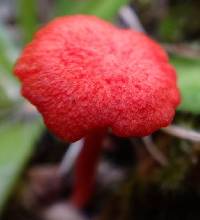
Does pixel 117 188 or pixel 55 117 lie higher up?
pixel 55 117

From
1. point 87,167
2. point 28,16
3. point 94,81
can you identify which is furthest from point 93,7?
point 94,81

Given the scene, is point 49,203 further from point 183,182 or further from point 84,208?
point 183,182

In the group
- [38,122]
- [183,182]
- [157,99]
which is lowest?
[183,182]

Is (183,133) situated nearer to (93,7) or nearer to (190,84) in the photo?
(190,84)

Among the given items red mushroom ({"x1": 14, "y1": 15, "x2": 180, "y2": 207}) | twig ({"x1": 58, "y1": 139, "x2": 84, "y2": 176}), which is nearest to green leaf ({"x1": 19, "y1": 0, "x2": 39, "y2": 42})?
twig ({"x1": 58, "y1": 139, "x2": 84, "y2": 176})

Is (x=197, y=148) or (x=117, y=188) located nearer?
(x=197, y=148)

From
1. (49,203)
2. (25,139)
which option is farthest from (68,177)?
(25,139)
